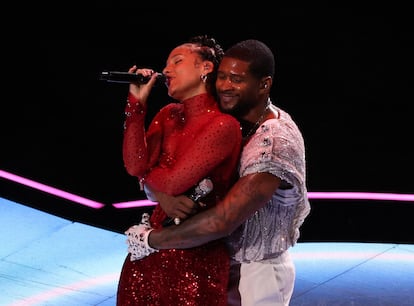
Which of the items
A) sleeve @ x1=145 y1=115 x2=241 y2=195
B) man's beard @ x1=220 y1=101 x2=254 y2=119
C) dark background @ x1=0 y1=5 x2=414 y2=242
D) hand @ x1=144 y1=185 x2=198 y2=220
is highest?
dark background @ x1=0 y1=5 x2=414 y2=242

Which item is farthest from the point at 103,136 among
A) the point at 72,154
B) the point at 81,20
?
the point at 81,20

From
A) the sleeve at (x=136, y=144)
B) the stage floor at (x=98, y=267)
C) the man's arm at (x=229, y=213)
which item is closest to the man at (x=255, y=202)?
the man's arm at (x=229, y=213)

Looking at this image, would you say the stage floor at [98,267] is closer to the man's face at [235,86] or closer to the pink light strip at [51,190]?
the pink light strip at [51,190]

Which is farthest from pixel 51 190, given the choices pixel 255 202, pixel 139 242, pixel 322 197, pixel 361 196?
pixel 255 202

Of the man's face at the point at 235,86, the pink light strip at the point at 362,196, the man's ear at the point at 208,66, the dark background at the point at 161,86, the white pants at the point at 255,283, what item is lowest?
the white pants at the point at 255,283

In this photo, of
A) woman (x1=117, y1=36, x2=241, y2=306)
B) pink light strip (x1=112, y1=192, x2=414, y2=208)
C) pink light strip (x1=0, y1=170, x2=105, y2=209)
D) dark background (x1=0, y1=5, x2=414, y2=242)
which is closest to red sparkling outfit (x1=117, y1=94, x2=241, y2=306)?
woman (x1=117, y1=36, x2=241, y2=306)

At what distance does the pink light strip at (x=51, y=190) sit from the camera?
508cm

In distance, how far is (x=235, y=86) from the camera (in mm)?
2311

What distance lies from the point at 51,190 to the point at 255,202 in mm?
3173

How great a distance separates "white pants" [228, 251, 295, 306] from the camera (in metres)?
2.43

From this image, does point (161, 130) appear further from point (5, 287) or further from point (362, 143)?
point (362, 143)

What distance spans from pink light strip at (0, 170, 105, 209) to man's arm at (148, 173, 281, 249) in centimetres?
284

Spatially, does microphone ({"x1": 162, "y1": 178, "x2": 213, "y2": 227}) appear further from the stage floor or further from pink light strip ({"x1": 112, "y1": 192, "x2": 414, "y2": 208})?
pink light strip ({"x1": 112, "y1": 192, "x2": 414, "y2": 208})

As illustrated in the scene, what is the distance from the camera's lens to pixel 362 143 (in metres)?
5.31
